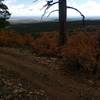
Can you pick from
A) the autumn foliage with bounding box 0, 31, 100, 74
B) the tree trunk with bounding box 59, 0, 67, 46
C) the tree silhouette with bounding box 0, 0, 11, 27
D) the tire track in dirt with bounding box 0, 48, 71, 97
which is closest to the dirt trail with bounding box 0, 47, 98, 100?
the tire track in dirt with bounding box 0, 48, 71, 97

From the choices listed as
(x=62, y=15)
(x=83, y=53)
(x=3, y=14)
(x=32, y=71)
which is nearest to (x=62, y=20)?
(x=62, y=15)

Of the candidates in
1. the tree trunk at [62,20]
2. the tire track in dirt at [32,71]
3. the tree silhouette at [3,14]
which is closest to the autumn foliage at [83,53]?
the tree trunk at [62,20]

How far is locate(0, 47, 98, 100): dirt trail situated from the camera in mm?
10703

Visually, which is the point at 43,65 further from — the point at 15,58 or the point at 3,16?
the point at 3,16

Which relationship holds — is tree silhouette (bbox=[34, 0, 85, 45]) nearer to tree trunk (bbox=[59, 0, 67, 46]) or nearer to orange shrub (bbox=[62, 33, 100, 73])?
tree trunk (bbox=[59, 0, 67, 46])

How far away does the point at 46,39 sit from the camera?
1770 centimetres

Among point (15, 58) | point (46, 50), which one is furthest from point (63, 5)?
point (15, 58)

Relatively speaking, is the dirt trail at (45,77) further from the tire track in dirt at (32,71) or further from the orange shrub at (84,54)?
the orange shrub at (84,54)

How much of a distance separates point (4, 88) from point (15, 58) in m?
3.57

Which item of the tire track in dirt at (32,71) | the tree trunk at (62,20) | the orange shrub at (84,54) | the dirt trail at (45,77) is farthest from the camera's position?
the tree trunk at (62,20)

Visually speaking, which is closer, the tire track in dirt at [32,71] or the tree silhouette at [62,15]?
the tire track in dirt at [32,71]

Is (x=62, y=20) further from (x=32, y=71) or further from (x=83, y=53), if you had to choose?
(x=32, y=71)

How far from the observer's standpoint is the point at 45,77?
470 inches

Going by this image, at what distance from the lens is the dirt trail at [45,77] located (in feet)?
35.1
